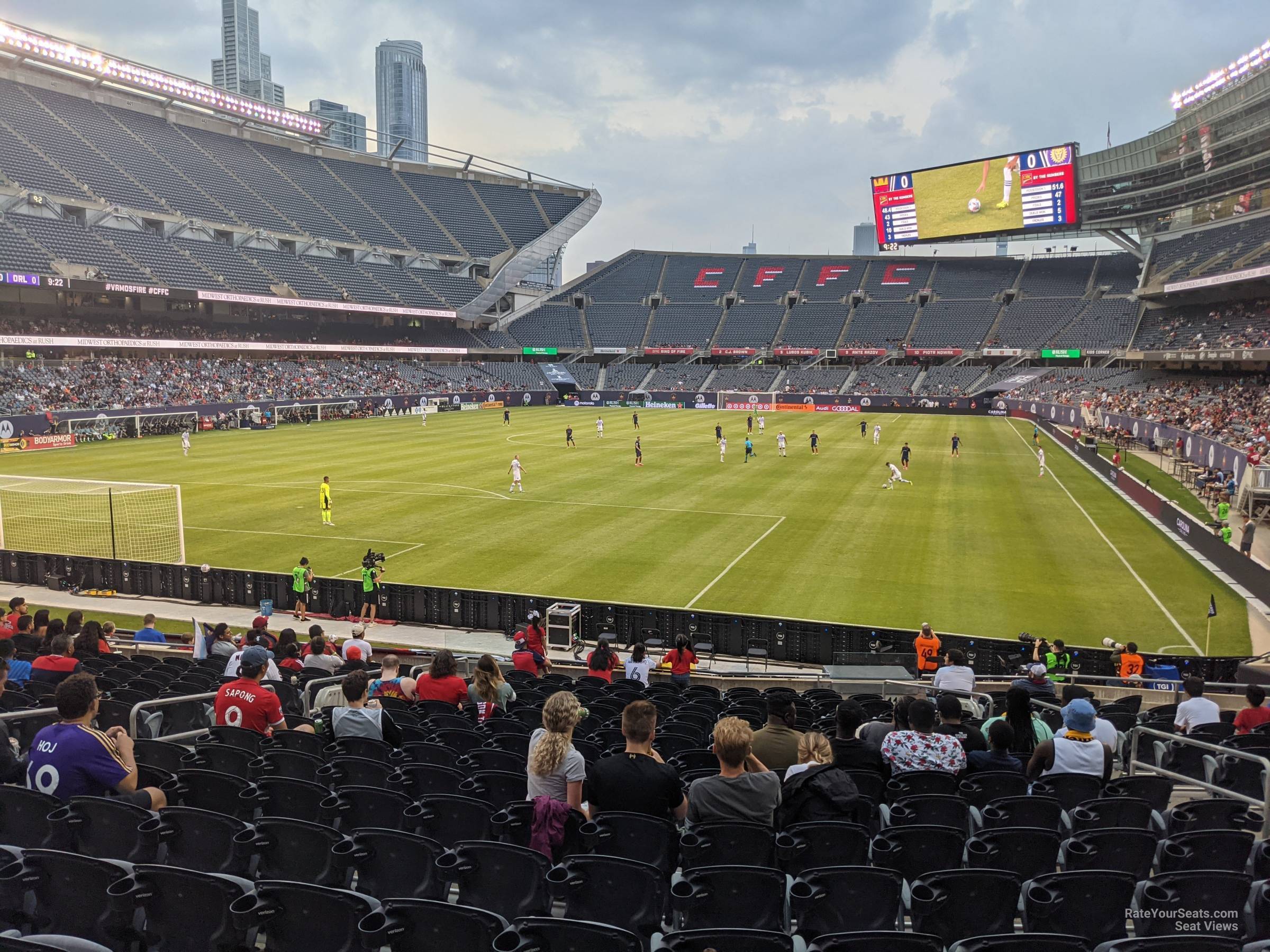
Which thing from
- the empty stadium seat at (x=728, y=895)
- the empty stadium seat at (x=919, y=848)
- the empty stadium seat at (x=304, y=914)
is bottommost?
the empty stadium seat at (x=919, y=848)

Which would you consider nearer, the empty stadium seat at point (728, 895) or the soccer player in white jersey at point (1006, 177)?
the empty stadium seat at point (728, 895)

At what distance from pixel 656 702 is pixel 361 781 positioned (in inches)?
195

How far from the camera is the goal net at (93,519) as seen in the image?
27547 mm

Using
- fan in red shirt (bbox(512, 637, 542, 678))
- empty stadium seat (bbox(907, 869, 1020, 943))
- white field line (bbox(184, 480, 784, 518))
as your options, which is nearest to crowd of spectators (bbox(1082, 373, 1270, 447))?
white field line (bbox(184, 480, 784, 518))

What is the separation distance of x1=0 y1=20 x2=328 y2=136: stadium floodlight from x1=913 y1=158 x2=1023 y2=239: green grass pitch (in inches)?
2895

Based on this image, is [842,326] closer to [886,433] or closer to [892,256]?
[892,256]

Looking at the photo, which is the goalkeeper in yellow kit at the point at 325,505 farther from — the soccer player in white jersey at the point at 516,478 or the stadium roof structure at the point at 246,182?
the stadium roof structure at the point at 246,182

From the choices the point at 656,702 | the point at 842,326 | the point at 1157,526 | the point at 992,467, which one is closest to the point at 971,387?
the point at 842,326

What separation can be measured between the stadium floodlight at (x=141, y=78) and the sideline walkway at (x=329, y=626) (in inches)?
3004

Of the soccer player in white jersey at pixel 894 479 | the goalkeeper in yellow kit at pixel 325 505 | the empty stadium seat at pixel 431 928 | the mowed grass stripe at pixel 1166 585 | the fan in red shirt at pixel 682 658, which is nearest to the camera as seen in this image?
the empty stadium seat at pixel 431 928

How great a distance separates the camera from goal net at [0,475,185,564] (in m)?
27.5

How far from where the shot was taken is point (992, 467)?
46406 millimetres

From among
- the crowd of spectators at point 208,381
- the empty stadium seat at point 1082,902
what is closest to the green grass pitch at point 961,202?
the crowd of spectators at point 208,381

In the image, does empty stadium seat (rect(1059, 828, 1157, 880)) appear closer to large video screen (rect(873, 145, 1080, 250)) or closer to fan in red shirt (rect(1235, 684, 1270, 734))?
fan in red shirt (rect(1235, 684, 1270, 734))
